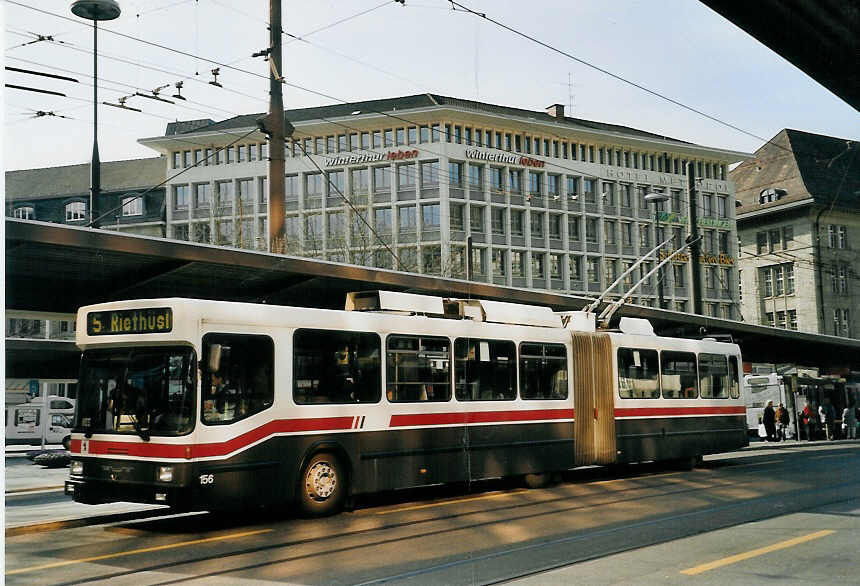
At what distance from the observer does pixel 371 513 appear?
41.8 ft

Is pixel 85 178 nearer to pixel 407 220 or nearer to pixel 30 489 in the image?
pixel 407 220

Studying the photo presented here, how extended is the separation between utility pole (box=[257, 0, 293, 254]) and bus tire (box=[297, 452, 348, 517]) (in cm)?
836

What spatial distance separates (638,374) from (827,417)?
24.1 metres

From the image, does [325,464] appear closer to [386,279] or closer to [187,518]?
[187,518]

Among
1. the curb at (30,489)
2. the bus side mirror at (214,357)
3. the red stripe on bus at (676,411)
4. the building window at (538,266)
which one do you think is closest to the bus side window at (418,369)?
the bus side mirror at (214,357)

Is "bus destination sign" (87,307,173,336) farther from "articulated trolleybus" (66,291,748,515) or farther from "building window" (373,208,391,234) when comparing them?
"building window" (373,208,391,234)

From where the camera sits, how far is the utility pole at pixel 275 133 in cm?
2070

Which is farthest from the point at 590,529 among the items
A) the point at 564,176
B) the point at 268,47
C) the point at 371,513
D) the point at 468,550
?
the point at 564,176

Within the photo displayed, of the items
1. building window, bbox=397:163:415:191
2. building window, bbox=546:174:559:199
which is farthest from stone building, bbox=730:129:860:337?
building window, bbox=397:163:415:191

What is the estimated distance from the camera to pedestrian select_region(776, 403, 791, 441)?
36.8 meters

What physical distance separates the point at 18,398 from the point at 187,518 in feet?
104

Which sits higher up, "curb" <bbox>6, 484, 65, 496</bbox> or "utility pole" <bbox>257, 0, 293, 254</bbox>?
"utility pole" <bbox>257, 0, 293, 254</bbox>

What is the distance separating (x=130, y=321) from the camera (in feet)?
38.3

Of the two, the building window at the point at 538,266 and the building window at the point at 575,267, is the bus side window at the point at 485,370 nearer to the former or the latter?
the building window at the point at 538,266
